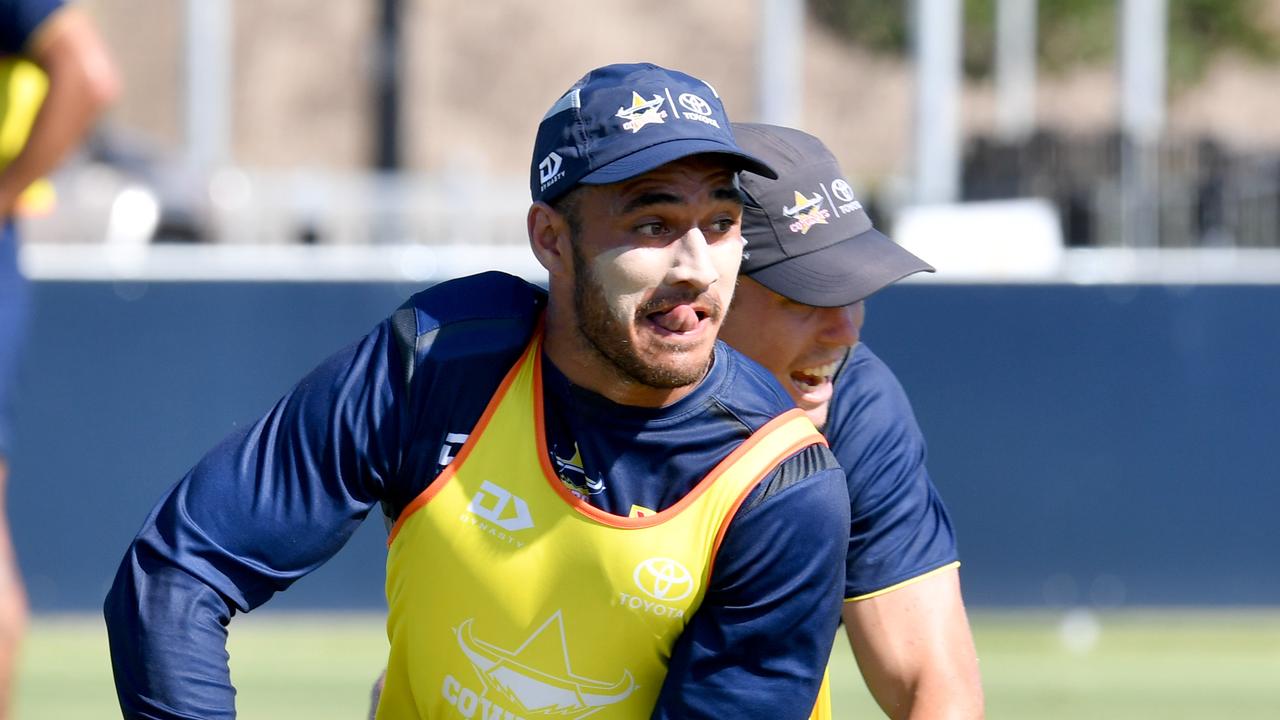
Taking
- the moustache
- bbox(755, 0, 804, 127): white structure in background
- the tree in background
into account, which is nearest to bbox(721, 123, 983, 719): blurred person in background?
the moustache

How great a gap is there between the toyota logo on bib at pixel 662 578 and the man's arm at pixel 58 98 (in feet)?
8.17

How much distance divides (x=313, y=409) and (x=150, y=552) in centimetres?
34

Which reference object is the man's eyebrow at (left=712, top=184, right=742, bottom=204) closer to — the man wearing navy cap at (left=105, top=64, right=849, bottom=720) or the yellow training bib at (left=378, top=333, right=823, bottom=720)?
the man wearing navy cap at (left=105, top=64, right=849, bottom=720)

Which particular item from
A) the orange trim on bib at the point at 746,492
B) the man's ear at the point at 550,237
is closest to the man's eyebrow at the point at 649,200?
the man's ear at the point at 550,237

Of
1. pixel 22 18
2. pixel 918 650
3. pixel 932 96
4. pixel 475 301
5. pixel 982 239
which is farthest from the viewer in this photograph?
pixel 932 96

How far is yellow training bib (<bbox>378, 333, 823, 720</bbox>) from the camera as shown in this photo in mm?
3062

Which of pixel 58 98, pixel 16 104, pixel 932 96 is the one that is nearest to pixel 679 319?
pixel 58 98

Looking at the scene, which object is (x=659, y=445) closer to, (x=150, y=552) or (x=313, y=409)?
(x=313, y=409)

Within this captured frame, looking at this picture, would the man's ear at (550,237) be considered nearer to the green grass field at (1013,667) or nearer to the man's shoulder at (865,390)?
the man's shoulder at (865,390)

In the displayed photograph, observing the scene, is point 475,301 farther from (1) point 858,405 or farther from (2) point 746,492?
(1) point 858,405

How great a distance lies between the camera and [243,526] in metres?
2.99

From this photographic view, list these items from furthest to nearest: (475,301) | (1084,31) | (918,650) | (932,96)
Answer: (1084,31)
(932,96)
(918,650)
(475,301)

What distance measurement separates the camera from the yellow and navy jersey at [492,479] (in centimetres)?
300

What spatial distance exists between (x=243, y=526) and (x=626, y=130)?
0.86 m
